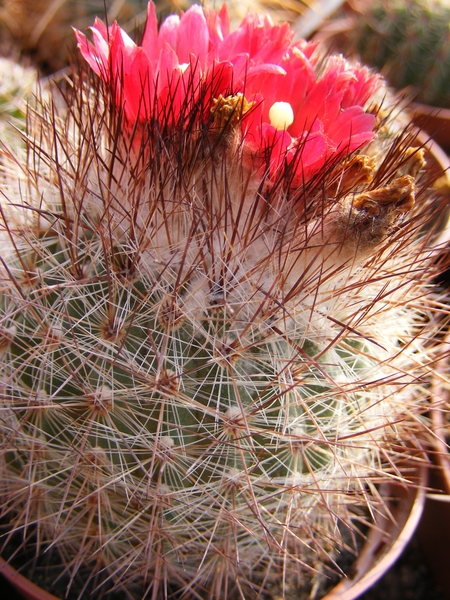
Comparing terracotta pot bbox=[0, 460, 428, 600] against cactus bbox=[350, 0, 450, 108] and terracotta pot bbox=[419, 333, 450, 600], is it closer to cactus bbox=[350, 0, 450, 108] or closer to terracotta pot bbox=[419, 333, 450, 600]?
terracotta pot bbox=[419, 333, 450, 600]

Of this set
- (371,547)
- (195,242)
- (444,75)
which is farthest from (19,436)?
(444,75)

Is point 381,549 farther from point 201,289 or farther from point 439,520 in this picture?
point 201,289

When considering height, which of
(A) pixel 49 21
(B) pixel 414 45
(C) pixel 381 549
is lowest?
(C) pixel 381 549

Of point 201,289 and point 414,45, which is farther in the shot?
point 414,45

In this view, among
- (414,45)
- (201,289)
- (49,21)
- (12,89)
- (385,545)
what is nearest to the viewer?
(201,289)

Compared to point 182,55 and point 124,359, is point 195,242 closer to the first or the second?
point 124,359

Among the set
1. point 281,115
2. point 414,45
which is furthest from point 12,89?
point 414,45

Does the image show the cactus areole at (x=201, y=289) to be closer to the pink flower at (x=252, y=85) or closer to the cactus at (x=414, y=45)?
the pink flower at (x=252, y=85)

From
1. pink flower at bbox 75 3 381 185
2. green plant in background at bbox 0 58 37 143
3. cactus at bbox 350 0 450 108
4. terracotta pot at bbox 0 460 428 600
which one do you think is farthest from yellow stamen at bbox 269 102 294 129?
cactus at bbox 350 0 450 108
